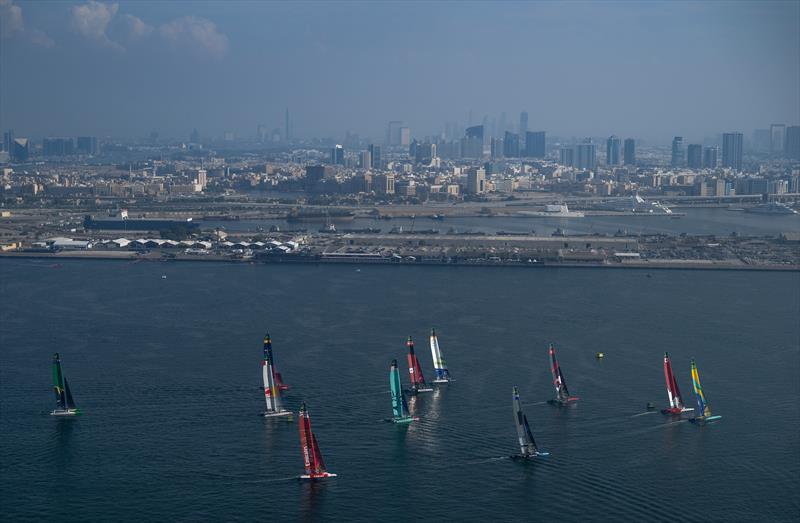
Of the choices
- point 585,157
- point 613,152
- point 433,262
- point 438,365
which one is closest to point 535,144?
point 613,152

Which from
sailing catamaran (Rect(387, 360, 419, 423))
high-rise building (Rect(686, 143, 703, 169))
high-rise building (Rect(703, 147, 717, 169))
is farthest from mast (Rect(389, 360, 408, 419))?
high-rise building (Rect(703, 147, 717, 169))

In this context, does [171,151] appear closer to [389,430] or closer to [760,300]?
[760,300]

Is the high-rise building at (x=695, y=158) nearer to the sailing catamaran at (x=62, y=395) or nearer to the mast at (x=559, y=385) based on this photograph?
the mast at (x=559, y=385)

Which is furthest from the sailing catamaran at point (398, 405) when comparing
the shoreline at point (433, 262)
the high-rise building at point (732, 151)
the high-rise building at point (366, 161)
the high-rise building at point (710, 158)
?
the high-rise building at point (710, 158)

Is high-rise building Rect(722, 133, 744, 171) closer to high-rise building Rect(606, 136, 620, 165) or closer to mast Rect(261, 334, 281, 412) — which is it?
high-rise building Rect(606, 136, 620, 165)

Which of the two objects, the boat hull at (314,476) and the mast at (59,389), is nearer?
the boat hull at (314,476)

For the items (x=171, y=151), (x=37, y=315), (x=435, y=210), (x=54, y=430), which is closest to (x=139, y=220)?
(x=435, y=210)
